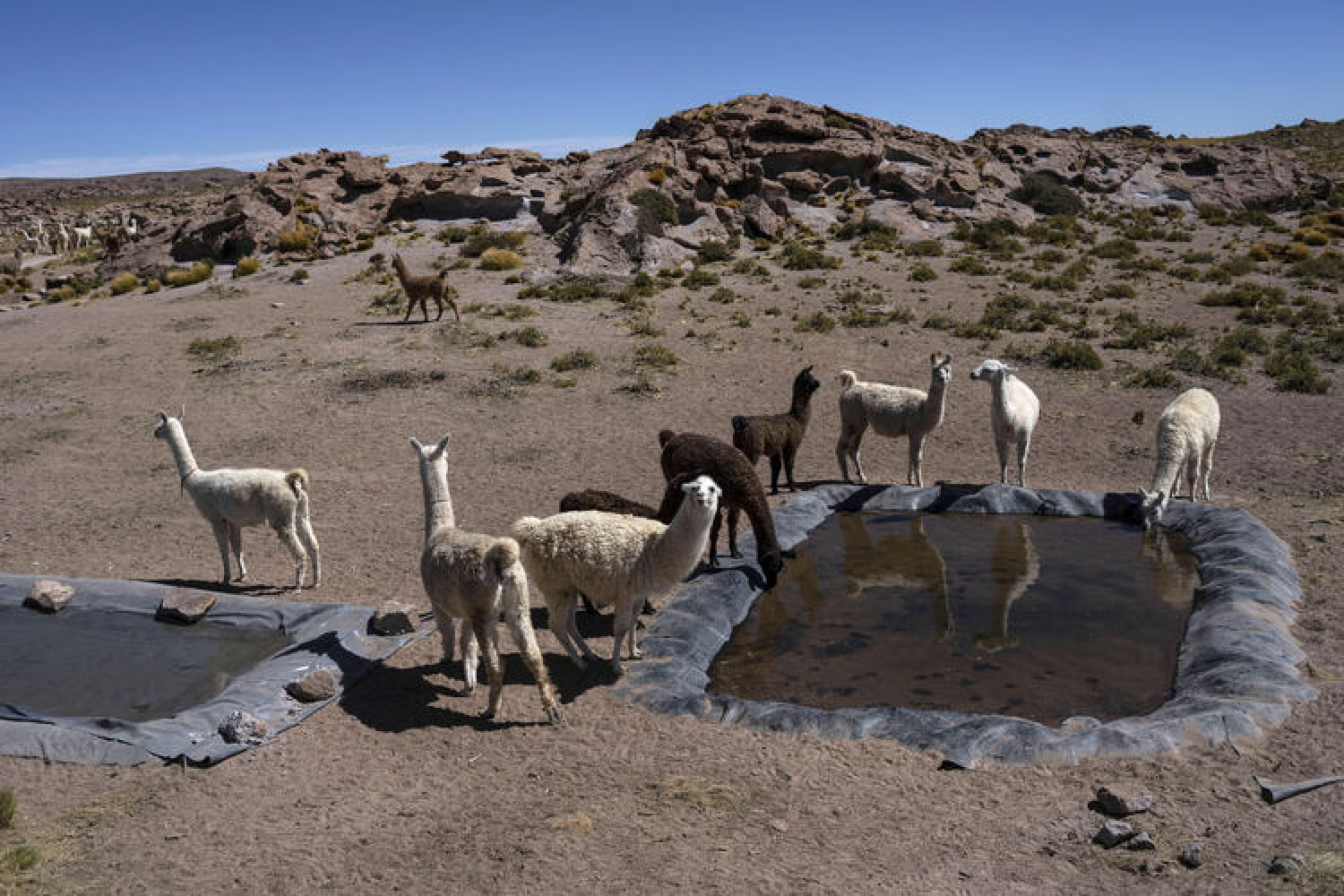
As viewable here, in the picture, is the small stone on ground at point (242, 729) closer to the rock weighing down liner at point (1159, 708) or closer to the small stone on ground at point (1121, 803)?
the rock weighing down liner at point (1159, 708)

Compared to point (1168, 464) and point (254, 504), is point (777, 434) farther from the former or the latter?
point (254, 504)

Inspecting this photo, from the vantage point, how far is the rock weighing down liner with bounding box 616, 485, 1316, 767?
5613 mm

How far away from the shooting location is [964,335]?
65.9ft

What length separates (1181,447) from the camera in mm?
9797

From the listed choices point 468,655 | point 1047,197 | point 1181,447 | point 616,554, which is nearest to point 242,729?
point 468,655

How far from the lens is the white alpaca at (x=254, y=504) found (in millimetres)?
8477

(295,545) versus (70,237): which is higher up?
(70,237)

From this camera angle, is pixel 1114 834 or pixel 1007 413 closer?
pixel 1114 834

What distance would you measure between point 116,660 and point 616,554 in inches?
174

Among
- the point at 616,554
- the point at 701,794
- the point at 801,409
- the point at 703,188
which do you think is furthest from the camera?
the point at 703,188

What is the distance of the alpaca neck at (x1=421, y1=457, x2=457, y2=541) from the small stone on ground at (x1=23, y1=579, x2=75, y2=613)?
396 cm

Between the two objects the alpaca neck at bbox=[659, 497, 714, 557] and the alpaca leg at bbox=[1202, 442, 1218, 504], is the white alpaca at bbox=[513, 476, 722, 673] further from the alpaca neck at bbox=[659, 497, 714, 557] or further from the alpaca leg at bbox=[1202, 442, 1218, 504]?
the alpaca leg at bbox=[1202, 442, 1218, 504]

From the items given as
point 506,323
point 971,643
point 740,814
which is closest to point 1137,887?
point 740,814

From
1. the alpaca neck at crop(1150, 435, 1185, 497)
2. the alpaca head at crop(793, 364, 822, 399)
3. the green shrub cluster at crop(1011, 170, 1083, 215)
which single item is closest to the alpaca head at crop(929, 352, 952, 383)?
the alpaca head at crop(793, 364, 822, 399)
